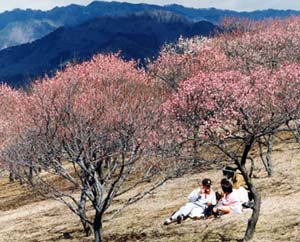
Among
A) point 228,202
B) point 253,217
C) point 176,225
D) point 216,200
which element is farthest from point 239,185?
point 253,217

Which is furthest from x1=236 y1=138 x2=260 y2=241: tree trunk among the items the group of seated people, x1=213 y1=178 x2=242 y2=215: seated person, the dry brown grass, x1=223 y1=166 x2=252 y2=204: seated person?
x1=213 y1=178 x2=242 y2=215: seated person

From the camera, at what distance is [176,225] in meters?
22.0

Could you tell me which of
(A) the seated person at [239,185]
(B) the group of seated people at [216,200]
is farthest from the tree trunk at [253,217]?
(B) the group of seated people at [216,200]

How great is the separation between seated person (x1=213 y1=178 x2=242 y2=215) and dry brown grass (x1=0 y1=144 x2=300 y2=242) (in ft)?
1.21

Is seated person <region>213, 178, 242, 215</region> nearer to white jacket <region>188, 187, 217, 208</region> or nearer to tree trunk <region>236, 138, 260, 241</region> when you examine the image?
white jacket <region>188, 187, 217, 208</region>

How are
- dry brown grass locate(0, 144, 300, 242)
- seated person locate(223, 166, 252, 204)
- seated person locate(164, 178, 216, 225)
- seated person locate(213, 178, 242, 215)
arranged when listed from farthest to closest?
seated person locate(164, 178, 216, 225) → seated person locate(223, 166, 252, 204) → seated person locate(213, 178, 242, 215) → dry brown grass locate(0, 144, 300, 242)

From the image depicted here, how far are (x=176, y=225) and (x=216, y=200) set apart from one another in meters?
2.17

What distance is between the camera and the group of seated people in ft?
68.1

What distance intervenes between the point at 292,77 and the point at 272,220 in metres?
19.7

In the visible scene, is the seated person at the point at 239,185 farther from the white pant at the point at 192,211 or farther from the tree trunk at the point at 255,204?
the tree trunk at the point at 255,204

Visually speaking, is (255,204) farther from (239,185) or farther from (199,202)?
(199,202)

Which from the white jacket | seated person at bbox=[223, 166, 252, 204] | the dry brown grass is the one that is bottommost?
the dry brown grass

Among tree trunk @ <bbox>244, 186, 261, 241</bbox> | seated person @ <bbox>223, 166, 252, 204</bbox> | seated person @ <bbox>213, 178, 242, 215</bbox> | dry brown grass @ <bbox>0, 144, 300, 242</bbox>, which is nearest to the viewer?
tree trunk @ <bbox>244, 186, 261, 241</bbox>

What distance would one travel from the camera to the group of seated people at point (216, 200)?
20766mm
